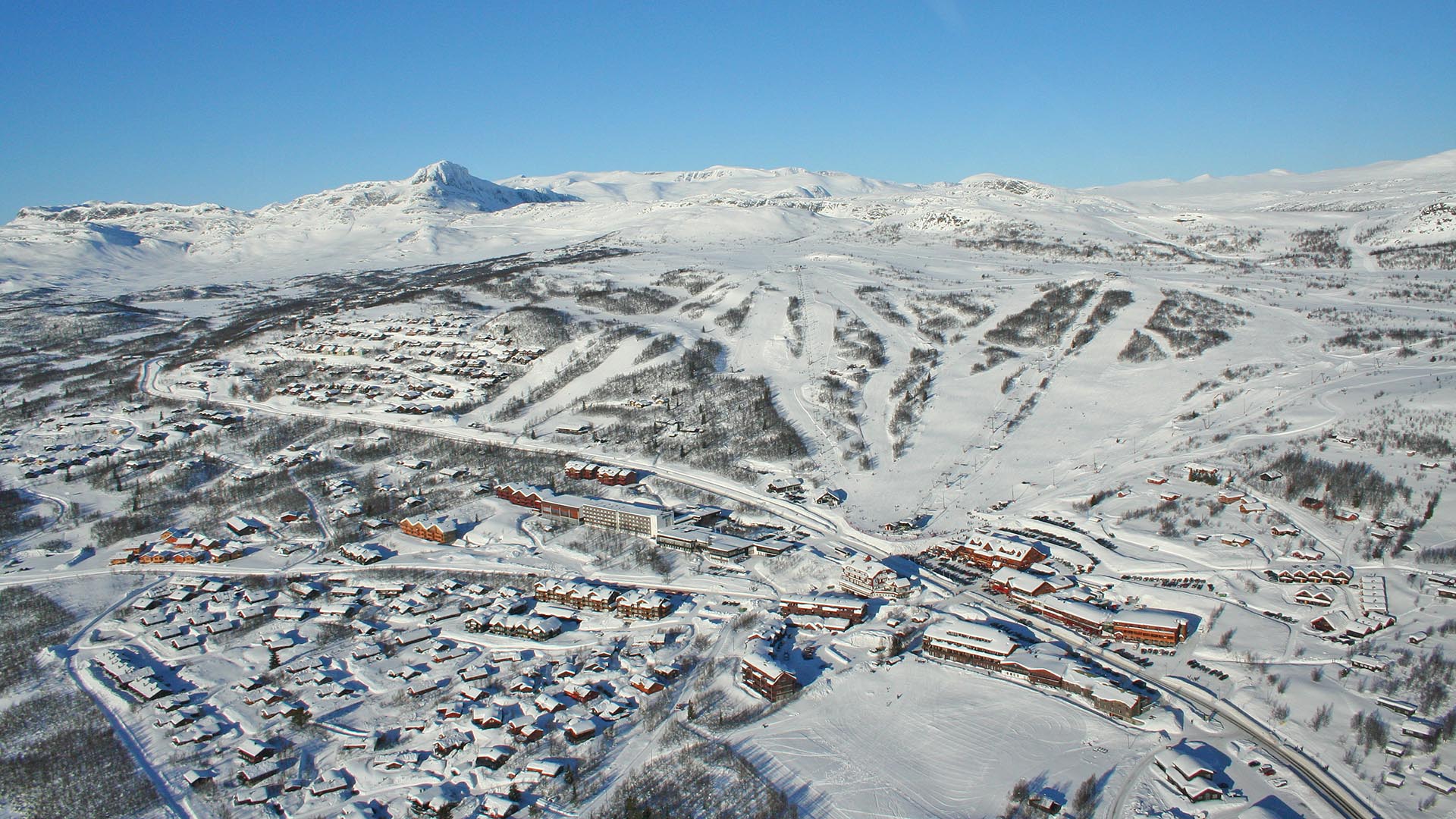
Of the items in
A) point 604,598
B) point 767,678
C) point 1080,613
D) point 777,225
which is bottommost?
point 604,598

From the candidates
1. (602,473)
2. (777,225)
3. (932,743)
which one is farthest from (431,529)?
(777,225)

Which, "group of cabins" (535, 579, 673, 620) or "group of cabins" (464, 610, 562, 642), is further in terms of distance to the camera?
"group of cabins" (535, 579, 673, 620)

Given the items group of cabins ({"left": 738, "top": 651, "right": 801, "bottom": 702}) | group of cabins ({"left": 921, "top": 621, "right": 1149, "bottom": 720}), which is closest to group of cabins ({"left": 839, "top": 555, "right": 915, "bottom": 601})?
group of cabins ({"left": 921, "top": 621, "right": 1149, "bottom": 720})

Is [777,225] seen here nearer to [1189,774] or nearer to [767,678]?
[767,678]

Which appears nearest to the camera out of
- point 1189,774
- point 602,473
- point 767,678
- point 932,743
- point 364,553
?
point 1189,774

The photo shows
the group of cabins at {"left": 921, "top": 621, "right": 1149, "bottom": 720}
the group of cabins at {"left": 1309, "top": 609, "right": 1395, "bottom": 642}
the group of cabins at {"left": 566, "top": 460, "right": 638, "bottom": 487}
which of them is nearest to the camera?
the group of cabins at {"left": 921, "top": 621, "right": 1149, "bottom": 720}

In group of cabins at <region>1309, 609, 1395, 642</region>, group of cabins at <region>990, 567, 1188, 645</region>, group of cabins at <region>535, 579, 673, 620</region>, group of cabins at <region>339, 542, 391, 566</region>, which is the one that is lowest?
group of cabins at <region>339, 542, 391, 566</region>

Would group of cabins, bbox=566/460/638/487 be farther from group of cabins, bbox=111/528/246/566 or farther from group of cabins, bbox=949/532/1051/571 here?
group of cabins, bbox=949/532/1051/571

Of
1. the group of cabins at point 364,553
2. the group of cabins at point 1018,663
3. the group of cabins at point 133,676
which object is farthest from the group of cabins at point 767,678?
the group of cabins at point 364,553
